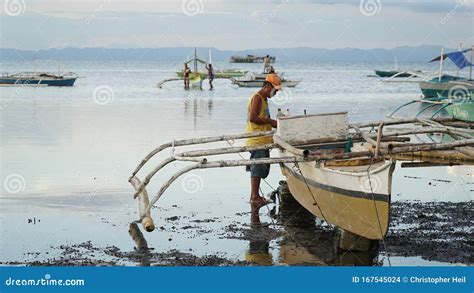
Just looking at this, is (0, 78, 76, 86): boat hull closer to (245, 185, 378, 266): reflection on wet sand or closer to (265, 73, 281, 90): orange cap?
(265, 73, 281, 90): orange cap

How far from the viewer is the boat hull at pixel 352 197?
8.88 metres

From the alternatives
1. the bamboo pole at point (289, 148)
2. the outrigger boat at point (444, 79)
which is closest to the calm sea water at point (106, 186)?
the bamboo pole at point (289, 148)

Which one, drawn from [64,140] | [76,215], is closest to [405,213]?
[76,215]

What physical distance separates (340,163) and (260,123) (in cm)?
214

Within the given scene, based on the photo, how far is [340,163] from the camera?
34.0 ft

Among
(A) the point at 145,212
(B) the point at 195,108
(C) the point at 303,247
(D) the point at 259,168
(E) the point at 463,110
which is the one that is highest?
(B) the point at 195,108

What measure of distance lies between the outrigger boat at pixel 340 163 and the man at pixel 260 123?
273 mm

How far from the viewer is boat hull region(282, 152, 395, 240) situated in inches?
349

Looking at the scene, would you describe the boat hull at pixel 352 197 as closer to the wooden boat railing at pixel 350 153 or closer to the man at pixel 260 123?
the wooden boat railing at pixel 350 153

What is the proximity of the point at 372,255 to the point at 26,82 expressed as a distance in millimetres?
44201

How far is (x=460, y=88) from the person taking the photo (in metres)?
28.1

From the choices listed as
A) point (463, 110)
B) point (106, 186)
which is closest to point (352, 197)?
point (106, 186)

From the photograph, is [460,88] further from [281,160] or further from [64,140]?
[281,160]

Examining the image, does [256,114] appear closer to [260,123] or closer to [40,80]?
[260,123]
